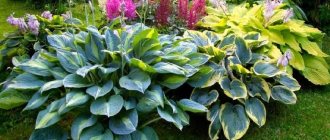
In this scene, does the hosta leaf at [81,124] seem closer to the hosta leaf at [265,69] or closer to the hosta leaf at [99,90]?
the hosta leaf at [99,90]

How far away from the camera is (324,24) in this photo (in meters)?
7.34

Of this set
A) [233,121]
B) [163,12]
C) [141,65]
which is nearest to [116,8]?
[163,12]

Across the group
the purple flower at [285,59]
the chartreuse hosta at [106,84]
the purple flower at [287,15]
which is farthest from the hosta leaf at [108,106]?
the purple flower at [287,15]

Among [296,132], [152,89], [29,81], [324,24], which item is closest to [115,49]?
[152,89]

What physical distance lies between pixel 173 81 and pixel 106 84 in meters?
0.60

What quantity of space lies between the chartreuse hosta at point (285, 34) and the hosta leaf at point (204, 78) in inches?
36.1

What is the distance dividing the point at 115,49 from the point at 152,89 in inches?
19.5

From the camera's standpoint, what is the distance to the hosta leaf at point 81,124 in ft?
11.9

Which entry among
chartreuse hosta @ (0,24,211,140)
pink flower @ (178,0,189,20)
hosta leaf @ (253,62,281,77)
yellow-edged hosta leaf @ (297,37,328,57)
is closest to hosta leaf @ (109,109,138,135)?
chartreuse hosta @ (0,24,211,140)

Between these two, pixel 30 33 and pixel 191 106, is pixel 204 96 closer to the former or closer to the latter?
pixel 191 106

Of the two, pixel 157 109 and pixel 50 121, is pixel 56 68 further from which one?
pixel 157 109

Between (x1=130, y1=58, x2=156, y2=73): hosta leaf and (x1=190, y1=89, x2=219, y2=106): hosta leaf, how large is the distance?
2.06ft

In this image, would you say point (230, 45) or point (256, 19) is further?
point (256, 19)

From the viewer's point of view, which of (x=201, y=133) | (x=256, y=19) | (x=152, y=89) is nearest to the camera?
(x=152, y=89)
